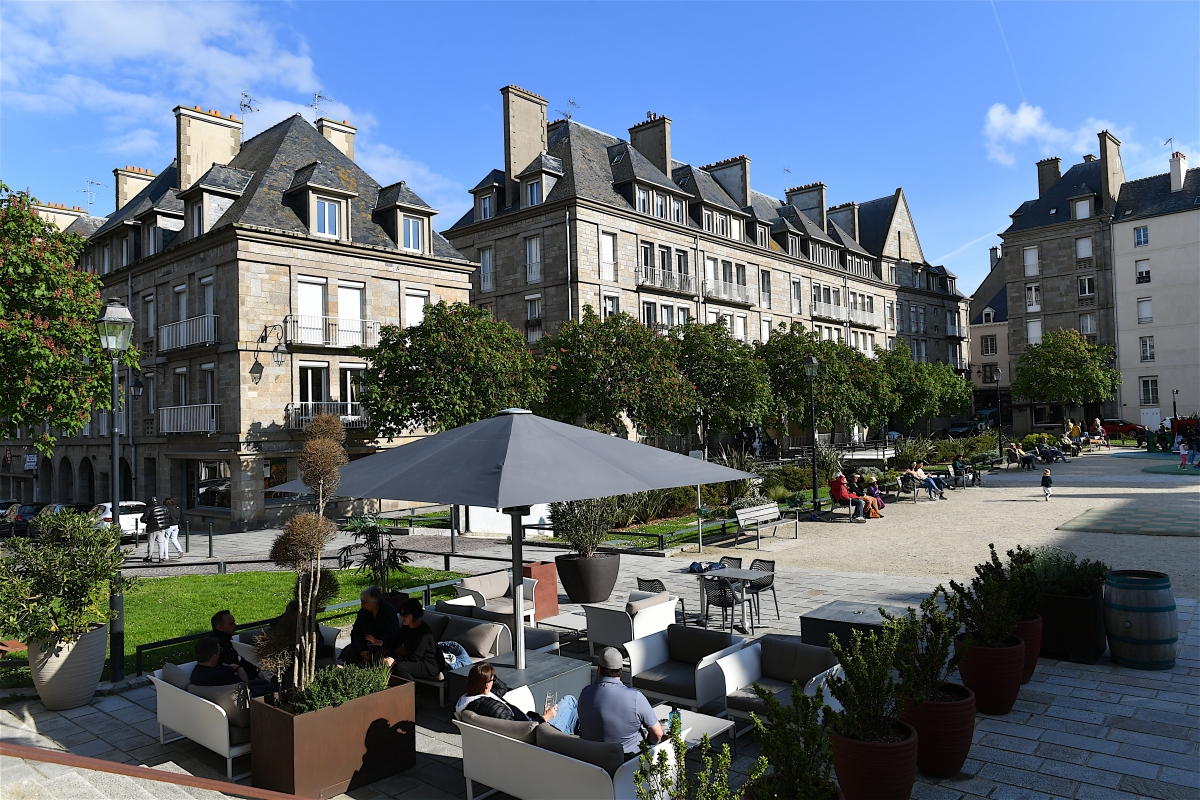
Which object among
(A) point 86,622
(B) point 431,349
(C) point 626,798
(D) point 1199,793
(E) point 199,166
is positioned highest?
(E) point 199,166

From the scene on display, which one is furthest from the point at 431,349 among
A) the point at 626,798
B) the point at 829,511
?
the point at 626,798

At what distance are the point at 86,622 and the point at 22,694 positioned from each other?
4.18 feet

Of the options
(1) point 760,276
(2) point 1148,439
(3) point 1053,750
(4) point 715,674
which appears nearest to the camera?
(3) point 1053,750

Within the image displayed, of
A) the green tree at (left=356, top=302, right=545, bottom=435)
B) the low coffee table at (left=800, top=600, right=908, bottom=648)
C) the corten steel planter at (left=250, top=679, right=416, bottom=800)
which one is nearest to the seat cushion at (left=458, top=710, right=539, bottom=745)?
the corten steel planter at (left=250, top=679, right=416, bottom=800)

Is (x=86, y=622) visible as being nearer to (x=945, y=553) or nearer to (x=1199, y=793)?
(x=1199, y=793)

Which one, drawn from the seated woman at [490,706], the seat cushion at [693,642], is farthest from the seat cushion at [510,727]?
the seat cushion at [693,642]

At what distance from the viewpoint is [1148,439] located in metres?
42.0

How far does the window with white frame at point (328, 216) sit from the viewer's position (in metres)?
26.3

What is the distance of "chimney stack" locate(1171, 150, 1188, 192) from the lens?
5075cm

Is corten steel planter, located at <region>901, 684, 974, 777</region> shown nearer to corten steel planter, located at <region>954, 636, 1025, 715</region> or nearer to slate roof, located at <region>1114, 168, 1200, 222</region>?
corten steel planter, located at <region>954, 636, 1025, 715</region>

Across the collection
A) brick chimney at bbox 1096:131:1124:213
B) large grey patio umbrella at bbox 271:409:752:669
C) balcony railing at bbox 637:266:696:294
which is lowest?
large grey patio umbrella at bbox 271:409:752:669

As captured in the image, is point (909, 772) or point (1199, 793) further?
point (1199, 793)

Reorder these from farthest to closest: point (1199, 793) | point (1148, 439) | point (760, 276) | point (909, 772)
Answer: point (760, 276), point (1148, 439), point (1199, 793), point (909, 772)

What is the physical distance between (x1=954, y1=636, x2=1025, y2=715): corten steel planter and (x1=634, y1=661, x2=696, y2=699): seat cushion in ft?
7.32
